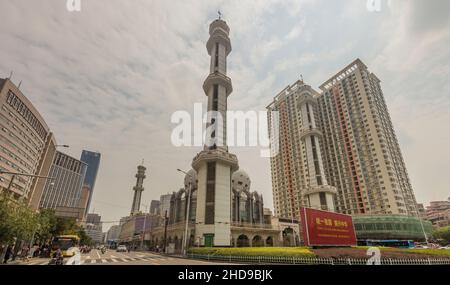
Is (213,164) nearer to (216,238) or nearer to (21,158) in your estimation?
(216,238)

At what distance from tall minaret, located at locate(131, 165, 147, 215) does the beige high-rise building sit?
240ft

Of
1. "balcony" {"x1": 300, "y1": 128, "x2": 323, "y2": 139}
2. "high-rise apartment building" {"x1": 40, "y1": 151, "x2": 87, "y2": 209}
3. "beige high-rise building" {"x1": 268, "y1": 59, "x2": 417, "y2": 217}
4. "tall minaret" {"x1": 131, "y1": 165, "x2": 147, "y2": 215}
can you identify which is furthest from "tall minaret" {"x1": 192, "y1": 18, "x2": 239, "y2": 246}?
"high-rise apartment building" {"x1": 40, "y1": 151, "x2": 87, "y2": 209}

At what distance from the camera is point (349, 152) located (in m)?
80.6

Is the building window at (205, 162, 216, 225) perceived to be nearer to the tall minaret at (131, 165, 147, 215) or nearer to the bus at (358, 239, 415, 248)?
the bus at (358, 239, 415, 248)

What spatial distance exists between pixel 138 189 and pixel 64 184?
93.0 m

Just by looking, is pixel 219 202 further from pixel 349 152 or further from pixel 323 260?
pixel 349 152

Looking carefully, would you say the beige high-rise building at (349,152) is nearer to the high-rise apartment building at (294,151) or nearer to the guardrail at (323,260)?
the high-rise apartment building at (294,151)

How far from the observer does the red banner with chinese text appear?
2272 cm

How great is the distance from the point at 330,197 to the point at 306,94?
1267 inches

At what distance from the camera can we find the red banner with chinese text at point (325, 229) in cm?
2272

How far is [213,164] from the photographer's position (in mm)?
41438

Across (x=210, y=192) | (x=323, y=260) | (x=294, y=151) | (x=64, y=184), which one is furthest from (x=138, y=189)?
(x=323, y=260)

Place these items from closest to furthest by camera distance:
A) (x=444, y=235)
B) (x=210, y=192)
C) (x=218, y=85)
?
(x=210, y=192)
(x=218, y=85)
(x=444, y=235)
